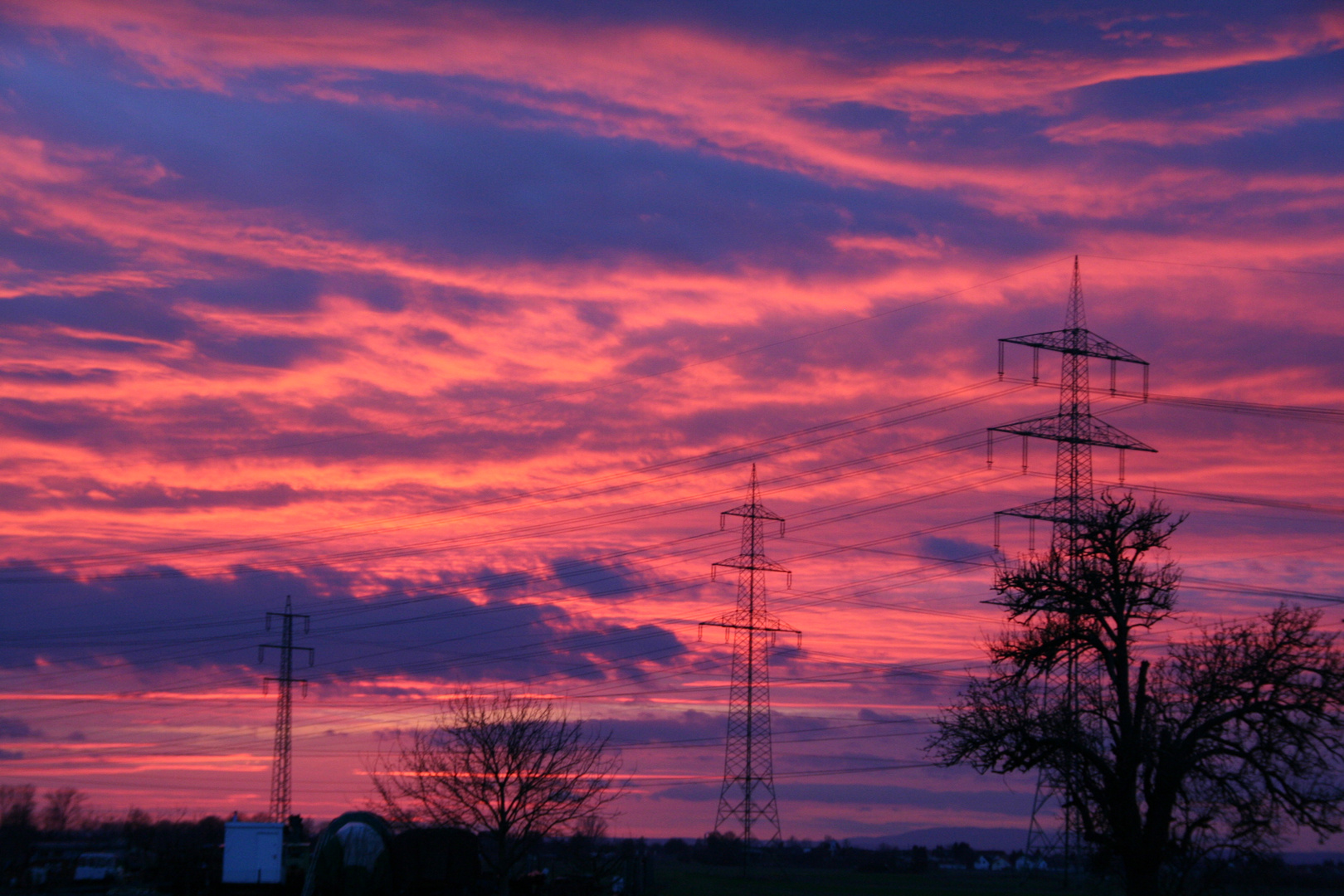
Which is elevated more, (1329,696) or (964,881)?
(1329,696)

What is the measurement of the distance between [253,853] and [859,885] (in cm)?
4811

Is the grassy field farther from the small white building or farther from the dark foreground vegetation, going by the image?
the small white building

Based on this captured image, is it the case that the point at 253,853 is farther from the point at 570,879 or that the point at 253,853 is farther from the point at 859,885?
the point at 859,885

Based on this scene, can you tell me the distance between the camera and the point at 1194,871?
3681 cm

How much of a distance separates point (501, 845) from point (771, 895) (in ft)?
83.2

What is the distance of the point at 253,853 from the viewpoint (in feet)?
195

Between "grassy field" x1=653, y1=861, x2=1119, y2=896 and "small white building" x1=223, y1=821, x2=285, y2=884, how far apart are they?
821 inches

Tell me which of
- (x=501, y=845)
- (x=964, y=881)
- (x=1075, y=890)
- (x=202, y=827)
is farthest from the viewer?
(x=202, y=827)

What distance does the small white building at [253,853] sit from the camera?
59.1 metres

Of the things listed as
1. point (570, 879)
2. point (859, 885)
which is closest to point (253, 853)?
point (570, 879)

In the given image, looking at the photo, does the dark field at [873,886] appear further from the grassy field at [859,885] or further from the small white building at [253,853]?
the small white building at [253,853]

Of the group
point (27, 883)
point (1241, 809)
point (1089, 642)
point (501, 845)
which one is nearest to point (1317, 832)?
point (1241, 809)

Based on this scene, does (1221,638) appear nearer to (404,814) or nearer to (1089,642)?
(1089,642)

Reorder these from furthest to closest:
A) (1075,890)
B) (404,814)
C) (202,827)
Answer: (202,827)
(1075,890)
(404,814)
